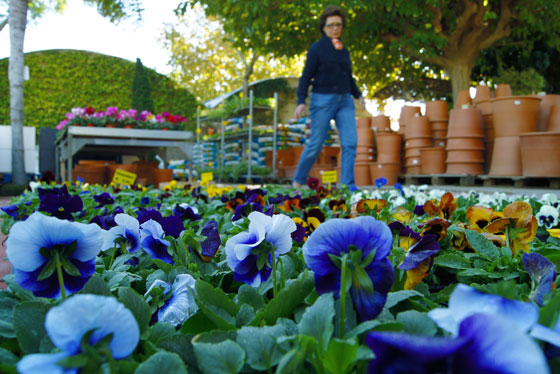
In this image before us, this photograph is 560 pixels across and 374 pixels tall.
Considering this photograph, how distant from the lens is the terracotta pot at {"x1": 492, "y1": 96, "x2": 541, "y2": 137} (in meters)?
4.71

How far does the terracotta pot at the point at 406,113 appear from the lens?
622 cm

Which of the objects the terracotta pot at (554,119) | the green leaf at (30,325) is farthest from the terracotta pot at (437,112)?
the green leaf at (30,325)

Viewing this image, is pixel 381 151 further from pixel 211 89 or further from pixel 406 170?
pixel 211 89

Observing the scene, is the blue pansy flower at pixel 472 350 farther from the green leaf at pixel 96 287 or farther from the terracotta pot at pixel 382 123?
the terracotta pot at pixel 382 123

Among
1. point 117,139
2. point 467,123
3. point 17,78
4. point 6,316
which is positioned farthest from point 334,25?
point 17,78

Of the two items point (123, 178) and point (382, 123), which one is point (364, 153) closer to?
point (382, 123)

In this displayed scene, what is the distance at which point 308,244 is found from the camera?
0.44 meters

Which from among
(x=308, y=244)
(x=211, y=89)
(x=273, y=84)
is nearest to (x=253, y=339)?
(x=308, y=244)

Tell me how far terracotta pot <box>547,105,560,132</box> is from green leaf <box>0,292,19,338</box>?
4884 millimetres

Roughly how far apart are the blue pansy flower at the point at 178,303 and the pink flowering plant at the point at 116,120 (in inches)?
230

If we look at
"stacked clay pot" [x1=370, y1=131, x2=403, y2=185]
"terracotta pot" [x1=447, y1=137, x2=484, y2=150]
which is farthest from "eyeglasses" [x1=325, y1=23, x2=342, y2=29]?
"stacked clay pot" [x1=370, y1=131, x2=403, y2=185]

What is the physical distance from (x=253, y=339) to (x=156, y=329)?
0.45 feet

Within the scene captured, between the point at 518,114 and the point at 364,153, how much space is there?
236 cm

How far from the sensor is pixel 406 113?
6.40 meters
